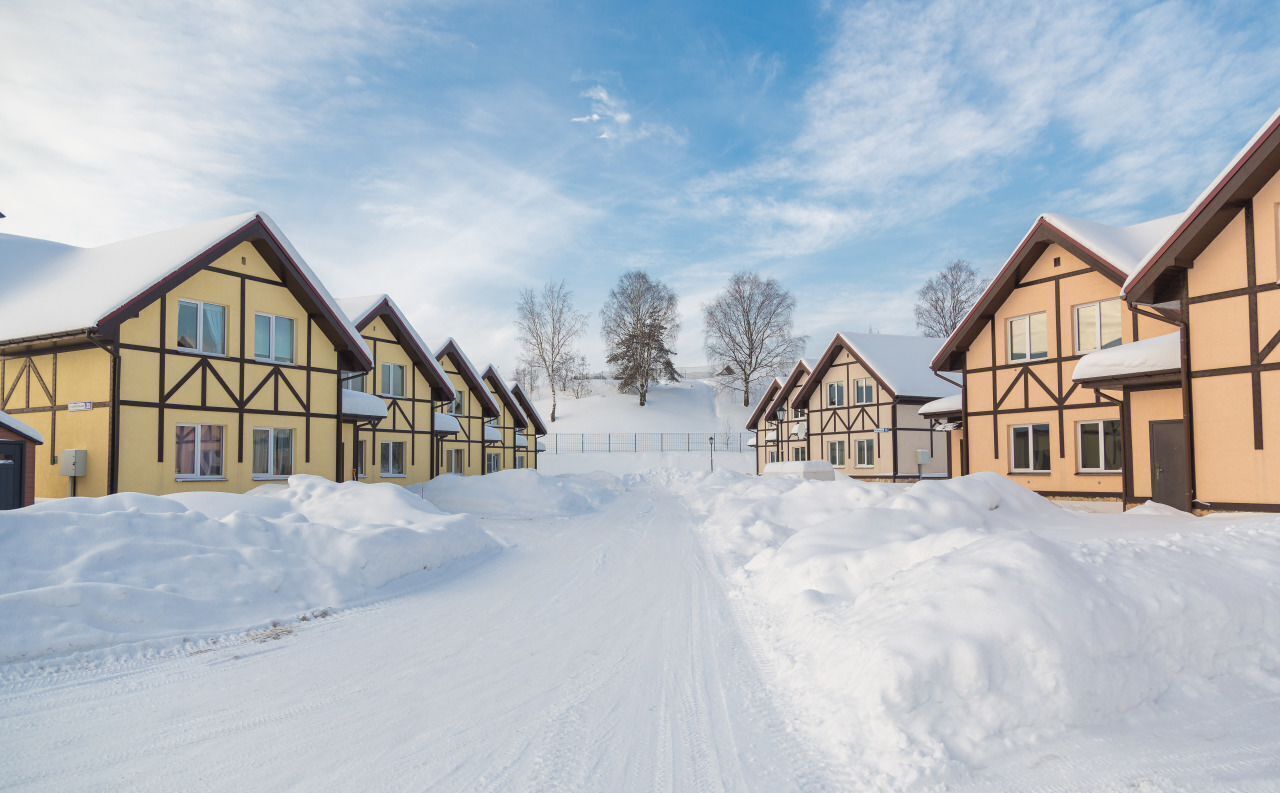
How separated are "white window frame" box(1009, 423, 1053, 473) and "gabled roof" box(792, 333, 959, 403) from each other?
35.6ft

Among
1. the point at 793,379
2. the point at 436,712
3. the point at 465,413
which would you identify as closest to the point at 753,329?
the point at 793,379

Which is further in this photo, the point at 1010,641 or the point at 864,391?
the point at 864,391

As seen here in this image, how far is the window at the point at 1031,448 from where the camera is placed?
763 inches

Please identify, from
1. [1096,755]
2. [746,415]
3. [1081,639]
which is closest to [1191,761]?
[1096,755]

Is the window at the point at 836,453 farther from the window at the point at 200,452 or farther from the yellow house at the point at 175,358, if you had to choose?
the window at the point at 200,452

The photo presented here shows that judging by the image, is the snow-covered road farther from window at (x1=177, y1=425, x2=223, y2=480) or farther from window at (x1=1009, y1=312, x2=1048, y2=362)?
window at (x1=1009, y1=312, x2=1048, y2=362)

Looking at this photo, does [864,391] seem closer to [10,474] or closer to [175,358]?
[175,358]

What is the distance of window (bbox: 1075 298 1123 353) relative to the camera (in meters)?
17.8

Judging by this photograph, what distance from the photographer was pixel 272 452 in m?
18.4

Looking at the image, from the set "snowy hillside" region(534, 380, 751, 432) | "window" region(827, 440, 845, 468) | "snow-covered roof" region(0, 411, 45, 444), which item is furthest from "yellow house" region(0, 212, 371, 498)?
"snowy hillside" region(534, 380, 751, 432)

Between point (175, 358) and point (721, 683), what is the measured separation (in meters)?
15.2

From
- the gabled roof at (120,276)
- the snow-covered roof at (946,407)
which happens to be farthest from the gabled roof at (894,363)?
the gabled roof at (120,276)

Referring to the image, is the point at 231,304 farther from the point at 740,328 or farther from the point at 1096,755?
the point at 740,328

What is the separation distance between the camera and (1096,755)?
4266 millimetres
